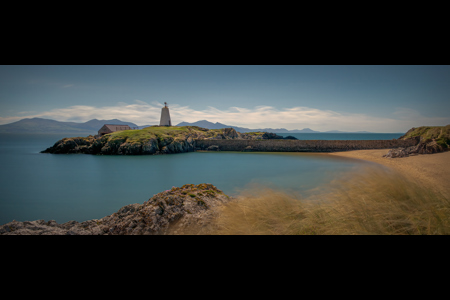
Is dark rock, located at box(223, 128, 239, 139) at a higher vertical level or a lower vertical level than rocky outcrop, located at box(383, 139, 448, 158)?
higher

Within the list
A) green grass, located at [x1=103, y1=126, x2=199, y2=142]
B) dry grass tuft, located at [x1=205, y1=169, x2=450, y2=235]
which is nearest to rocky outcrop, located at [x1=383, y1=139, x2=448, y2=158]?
dry grass tuft, located at [x1=205, y1=169, x2=450, y2=235]

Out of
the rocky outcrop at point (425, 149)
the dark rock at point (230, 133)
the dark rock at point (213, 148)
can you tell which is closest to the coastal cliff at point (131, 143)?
the dark rock at point (213, 148)

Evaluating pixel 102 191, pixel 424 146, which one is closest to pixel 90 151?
pixel 102 191

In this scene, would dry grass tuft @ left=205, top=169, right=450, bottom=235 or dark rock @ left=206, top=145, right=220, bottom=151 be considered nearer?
dry grass tuft @ left=205, top=169, right=450, bottom=235

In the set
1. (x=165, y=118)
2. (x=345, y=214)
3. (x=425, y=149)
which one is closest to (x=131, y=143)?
(x=165, y=118)

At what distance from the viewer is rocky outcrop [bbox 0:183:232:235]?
116 inches

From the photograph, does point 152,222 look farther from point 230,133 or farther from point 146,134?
point 230,133

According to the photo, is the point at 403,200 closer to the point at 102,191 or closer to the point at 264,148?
the point at 102,191

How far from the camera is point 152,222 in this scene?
3.02m

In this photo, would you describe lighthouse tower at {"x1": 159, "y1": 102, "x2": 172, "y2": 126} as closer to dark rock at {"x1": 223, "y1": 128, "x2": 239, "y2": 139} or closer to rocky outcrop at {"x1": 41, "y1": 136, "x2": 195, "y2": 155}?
rocky outcrop at {"x1": 41, "y1": 136, "x2": 195, "y2": 155}

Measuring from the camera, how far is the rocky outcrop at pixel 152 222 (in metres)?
2.95

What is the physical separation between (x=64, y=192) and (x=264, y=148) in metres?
15.8
